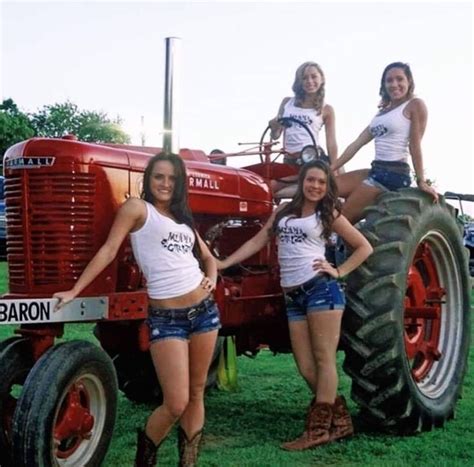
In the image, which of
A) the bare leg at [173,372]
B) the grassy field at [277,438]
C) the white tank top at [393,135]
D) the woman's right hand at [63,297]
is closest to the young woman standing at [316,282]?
the grassy field at [277,438]

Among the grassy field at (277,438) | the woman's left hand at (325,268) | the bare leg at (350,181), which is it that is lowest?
the grassy field at (277,438)

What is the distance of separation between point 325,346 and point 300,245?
0.52 metres

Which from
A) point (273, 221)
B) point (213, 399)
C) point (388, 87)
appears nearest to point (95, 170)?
point (273, 221)

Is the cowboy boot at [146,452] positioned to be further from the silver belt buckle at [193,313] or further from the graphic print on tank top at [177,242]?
the graphic print on tank top at [177,242]

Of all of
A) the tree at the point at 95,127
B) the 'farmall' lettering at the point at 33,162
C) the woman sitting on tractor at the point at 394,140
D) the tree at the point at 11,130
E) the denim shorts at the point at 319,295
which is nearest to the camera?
the 'farmall' lettering at the point at 33,162

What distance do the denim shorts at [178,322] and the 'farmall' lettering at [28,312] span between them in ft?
1.39

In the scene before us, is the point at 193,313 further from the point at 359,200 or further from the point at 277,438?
the point at 359,200

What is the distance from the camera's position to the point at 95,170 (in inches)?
156

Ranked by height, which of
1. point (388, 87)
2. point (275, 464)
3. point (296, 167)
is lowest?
point (275, 464)

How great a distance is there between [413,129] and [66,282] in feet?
7.21

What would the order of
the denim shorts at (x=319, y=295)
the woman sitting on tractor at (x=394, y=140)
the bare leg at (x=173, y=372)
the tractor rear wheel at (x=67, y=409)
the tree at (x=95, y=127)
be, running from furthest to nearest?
the tree at (x=95, y=127) → the woman sitting on tractor at (x=394, y=140) → the denim shorts at (x=319, y=295) → the bare leg at (x=173, y=372) → the tractor rear wheel at (x=67, y=409)

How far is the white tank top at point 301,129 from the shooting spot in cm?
538

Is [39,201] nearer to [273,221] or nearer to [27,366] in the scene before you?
[27,366]

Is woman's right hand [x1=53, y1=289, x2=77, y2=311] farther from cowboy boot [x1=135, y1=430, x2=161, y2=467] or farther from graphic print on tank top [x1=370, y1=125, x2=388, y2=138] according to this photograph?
graphic print on tank top [x1=370, y1=125, x2=388, y2=138]
